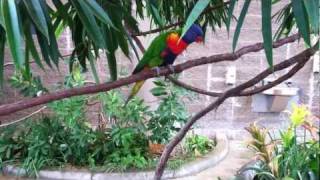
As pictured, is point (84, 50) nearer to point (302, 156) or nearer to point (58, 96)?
point (58, 96)

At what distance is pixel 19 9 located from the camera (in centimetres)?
91

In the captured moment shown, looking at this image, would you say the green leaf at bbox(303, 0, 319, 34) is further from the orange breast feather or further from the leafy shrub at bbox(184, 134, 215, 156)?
the leafy shrub at bbox(184, 134, 215, 156)

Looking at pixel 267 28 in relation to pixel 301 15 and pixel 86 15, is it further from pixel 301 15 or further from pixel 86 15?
pixel 86 15

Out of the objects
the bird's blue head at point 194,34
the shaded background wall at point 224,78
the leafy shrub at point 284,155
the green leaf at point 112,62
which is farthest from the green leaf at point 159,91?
the green leaf at point 112,62

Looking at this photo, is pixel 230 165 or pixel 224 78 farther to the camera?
pixel 224 78

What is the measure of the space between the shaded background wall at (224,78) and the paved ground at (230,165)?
0.85 ft

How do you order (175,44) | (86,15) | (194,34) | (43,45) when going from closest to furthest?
(86,15) → (43,45) → (194,34) → (175,44)

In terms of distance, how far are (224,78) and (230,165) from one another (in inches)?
34.1

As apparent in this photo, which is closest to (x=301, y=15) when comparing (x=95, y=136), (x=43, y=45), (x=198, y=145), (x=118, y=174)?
(x=43, y=45)

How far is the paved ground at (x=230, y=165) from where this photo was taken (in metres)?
3.18

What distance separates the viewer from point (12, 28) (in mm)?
763

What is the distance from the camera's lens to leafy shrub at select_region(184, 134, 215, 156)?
3.53 metres

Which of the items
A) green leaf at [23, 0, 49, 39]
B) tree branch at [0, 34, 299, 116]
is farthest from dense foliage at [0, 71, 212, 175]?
green leaf at [23, 0, 49, 39]

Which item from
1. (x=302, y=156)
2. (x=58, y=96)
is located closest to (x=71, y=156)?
(x=302, y=156)
